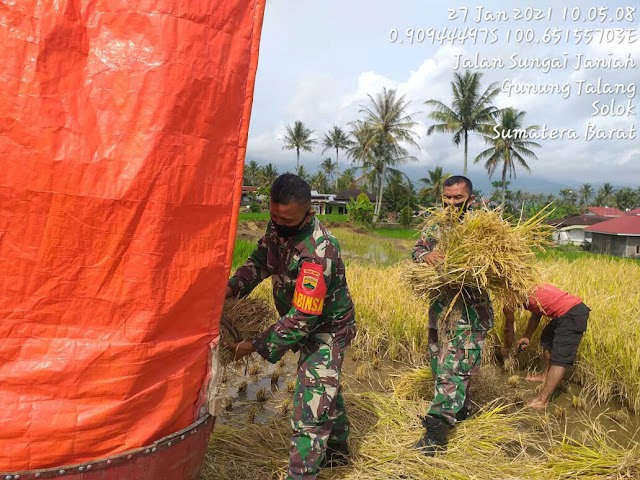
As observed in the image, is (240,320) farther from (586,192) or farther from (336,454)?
(586,192)

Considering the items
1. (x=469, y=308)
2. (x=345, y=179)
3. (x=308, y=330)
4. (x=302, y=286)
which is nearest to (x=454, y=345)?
(x=469, y=308)

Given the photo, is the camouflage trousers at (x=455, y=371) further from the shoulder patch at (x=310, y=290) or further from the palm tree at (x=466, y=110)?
the palm tree at (x=466, y=110)

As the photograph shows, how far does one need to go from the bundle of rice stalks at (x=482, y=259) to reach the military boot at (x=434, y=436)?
0.84m

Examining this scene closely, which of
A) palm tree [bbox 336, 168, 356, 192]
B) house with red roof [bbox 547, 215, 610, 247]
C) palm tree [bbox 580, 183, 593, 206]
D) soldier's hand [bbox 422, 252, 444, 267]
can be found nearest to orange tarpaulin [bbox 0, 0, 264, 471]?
soldier's hand [bbox 422, 252, 444, 267]

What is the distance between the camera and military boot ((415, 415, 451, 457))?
299cm

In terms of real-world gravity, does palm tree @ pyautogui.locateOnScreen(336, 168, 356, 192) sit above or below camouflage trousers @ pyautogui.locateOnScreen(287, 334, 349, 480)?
above

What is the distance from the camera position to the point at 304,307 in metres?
2.22

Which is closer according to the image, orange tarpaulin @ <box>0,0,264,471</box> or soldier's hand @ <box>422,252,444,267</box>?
orange tarpaulin @ <box>0,0,264,471</box>

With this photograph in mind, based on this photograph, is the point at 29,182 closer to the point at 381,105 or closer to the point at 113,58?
the point at 113,58

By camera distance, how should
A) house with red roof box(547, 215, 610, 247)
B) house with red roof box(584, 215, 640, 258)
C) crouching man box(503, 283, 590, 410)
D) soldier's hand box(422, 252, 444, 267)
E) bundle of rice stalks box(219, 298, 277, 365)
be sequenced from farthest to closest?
house with red roof box(547, 215, 610, 247) → house with red roof box(584, 215, 640, 258) → crouching man box(503, 283, 590, 410) → soldier's hand box(422, 252, 444, 267) → bundle of rice stalks box(219, 298, 277, 365)

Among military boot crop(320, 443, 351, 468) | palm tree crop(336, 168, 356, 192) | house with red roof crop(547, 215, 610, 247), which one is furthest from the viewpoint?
palm tree crop(336, 168, 356, 192)

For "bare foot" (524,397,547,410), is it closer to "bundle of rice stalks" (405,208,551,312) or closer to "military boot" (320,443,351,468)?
"bundle of rice stalks" (405,208,551,312)

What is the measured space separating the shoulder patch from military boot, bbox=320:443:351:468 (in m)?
1.12

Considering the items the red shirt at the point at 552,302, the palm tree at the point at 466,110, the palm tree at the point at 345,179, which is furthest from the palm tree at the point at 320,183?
the red shirt at the point at 552,302
